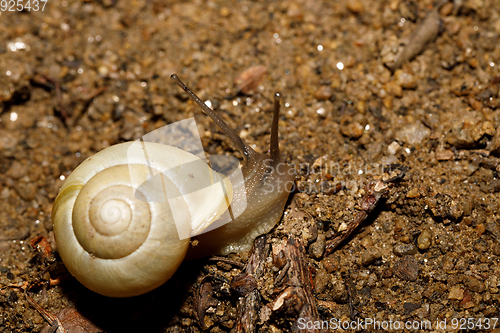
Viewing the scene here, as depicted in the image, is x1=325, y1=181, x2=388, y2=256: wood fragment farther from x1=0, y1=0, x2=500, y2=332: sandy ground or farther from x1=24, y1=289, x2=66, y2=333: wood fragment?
x1=24, y1=289, x2=66, y2=333: wood fragment

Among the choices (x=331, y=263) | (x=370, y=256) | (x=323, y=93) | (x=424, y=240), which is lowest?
(x=331, y=263)

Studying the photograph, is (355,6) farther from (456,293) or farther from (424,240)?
(456,293)

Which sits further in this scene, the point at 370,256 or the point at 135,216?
the point at 370,256

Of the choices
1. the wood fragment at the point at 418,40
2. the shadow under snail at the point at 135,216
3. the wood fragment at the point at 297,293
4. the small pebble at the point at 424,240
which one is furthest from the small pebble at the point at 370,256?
the wood fragment at the point at 418,40

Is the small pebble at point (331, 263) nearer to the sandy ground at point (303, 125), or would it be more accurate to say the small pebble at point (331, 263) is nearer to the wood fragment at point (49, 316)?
the sandy ground at point (303, 125)

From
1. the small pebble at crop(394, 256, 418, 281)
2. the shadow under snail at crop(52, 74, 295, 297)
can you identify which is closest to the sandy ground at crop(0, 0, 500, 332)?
the small pebble at crop(394, 256, 418, 281)

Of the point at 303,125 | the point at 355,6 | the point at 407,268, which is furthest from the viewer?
the point at 355,6

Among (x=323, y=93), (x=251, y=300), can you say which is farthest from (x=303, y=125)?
(x=251, y=300)

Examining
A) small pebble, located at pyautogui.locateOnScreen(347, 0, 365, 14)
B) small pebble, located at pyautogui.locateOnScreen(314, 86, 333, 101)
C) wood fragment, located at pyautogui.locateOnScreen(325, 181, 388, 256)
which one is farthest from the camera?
small pebble, located at pyautogui.locateOnScreen(347, 0, 365, 14)
